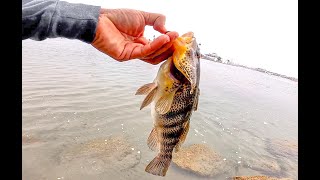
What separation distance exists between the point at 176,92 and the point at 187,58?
0.45 meters

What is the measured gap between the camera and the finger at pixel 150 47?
254 cm

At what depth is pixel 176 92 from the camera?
288 centimetres

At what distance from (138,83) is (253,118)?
25.6ft

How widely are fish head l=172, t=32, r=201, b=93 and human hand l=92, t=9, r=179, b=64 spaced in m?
0.11

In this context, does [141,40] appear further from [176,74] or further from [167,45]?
[176,74]

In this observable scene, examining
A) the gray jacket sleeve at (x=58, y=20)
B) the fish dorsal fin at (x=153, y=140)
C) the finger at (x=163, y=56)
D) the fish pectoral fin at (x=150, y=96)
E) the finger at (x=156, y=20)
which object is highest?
the finger at (x=156, y=20)

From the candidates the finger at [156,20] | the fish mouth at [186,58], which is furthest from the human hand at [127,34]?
the fish mouth at [186,58]

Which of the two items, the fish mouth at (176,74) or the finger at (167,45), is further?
the fish mouth at (176,74)

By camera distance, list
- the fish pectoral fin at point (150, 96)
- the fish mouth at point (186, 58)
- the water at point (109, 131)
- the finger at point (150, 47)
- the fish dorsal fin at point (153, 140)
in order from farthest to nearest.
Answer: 1. the water at point (109, 131)
2. the fish dorsal fin at point (153, 140)
3. the fish pectoral fin at point (150, 96)
4. the fish mouth at point (186, 58)
5. the finger at point (150, 47)

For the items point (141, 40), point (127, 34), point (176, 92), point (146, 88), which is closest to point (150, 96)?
point (146, 88)

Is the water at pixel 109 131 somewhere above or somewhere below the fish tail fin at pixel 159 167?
below

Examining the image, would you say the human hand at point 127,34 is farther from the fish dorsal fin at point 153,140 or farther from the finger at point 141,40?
the fish dorsal fin at point 153,140
